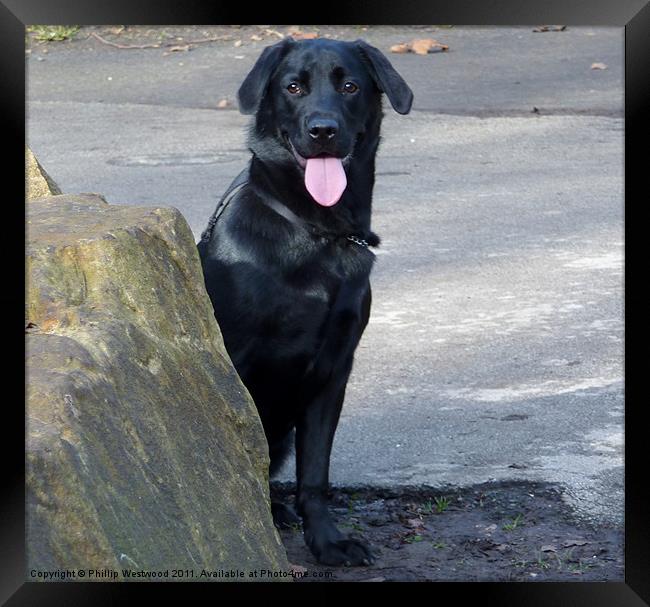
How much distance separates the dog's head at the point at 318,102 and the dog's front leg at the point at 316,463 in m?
0.61

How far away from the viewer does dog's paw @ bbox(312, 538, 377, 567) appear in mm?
3518

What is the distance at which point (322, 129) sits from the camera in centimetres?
362

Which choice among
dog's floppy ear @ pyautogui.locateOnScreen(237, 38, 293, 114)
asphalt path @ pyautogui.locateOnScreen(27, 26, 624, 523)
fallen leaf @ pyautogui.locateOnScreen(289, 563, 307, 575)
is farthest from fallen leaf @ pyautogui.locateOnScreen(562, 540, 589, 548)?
dog's floppy ear @ pyautogui.locateOnScreen(237, 38, 293, 114)

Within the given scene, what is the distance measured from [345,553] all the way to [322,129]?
4.01 ft

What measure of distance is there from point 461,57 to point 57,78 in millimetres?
3808

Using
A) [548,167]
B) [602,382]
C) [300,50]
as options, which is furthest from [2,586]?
[548,167]

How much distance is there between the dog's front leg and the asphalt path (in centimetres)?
40

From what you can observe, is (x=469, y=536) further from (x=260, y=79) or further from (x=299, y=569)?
(x=260, y=79)

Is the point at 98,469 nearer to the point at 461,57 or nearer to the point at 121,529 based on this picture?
the point at 121,529

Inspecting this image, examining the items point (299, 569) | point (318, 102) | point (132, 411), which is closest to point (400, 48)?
point (318, 102)

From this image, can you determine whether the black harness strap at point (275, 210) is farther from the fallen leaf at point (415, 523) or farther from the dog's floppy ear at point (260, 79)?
the fallen leaf at point (415, 523)

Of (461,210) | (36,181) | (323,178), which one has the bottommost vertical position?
(461,210)

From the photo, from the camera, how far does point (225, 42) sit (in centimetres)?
1234

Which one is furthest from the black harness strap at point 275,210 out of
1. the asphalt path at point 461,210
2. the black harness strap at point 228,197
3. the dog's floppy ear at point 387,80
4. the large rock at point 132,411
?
the asphalt path at point 461,210
